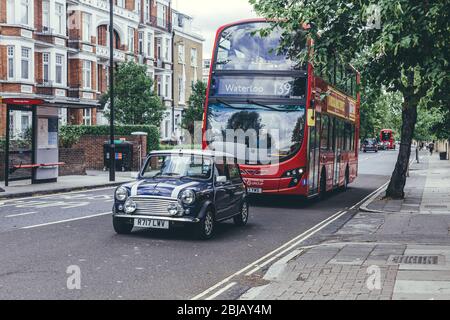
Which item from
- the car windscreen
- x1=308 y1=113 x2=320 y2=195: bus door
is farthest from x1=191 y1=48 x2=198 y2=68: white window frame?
the car windscreen

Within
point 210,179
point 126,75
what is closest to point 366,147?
point 126,75

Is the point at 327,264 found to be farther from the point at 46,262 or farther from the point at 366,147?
the point at 366,147

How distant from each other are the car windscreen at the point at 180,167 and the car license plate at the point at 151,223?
3.33 ft

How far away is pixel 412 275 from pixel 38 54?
3658 cm

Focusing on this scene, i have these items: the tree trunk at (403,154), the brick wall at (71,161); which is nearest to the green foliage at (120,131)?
the brick wall at (71,161)

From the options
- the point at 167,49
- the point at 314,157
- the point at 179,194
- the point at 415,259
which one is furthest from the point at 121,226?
the point at 167,49

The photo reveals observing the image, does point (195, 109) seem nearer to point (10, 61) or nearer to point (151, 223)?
point (10, 61)

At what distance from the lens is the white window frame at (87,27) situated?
46500mm

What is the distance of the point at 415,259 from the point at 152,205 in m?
4.43

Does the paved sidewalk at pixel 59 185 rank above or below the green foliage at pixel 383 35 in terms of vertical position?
below

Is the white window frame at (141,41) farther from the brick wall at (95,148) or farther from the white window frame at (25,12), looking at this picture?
the brick wall at (95,148)

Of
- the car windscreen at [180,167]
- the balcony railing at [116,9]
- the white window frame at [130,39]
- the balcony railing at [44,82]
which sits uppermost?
the balcony railing at [116,9]

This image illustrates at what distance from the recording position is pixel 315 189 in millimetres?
18609

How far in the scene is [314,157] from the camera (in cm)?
1800
